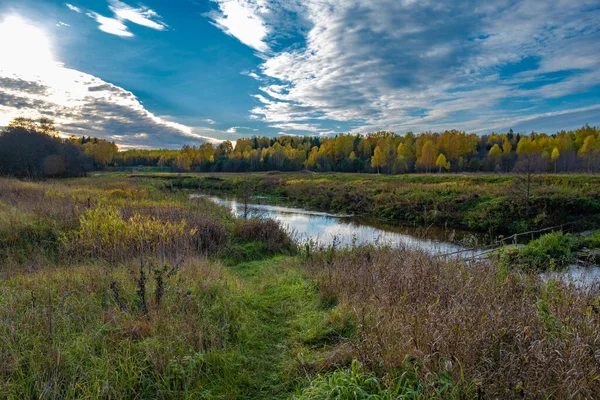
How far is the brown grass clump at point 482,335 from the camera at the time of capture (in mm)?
2854

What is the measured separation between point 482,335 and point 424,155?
6720 cm

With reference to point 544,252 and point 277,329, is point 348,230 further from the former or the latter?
point 277,329

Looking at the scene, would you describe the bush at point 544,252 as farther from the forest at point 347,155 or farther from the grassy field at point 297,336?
the forest at point 347,155

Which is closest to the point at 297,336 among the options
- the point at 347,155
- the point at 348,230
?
the point at 348,230

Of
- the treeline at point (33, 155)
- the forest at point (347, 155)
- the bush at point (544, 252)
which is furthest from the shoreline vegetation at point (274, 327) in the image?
the treeline at point (33, 155)

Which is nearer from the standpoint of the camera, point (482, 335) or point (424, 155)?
point (482, 335)

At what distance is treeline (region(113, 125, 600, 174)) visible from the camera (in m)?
59.9

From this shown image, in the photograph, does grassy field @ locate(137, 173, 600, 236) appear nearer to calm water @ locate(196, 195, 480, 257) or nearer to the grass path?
calm water @ locate(196, 195, 480, 257)

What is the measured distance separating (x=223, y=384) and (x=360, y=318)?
1.92 meters

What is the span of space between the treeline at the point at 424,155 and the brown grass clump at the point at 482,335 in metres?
44.1

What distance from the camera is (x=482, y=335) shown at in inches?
130

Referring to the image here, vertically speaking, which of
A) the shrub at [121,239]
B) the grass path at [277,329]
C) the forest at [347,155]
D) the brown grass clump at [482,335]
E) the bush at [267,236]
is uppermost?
the forest at [347,155]

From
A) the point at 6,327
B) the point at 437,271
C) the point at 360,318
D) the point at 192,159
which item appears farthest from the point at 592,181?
the point at 192,159

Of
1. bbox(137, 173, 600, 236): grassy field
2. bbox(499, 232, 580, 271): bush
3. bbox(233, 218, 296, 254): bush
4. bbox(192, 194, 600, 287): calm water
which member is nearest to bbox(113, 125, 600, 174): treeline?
bbox(137, 173, 600, 236): grassy field
